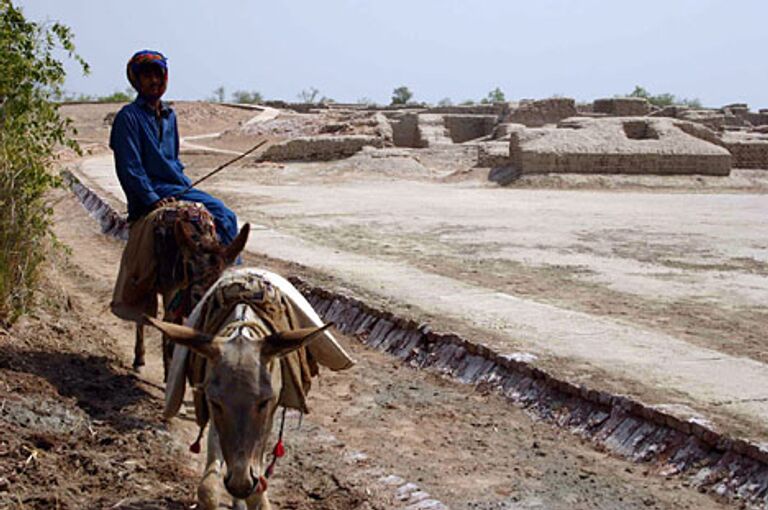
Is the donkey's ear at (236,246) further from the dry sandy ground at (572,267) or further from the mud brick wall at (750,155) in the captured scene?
the mud brick wall at (750,155)

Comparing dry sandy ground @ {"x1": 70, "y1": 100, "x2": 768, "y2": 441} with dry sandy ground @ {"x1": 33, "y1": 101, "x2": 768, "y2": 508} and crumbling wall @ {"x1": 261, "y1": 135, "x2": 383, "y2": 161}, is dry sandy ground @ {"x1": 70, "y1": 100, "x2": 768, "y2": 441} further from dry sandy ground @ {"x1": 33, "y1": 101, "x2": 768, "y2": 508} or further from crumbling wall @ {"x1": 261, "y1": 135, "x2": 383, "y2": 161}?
crumbling wall @ {"x1": 261, "y1": 135, "x2": 383, "y2": 161}

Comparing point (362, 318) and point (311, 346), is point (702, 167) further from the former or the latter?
point (311, 346)

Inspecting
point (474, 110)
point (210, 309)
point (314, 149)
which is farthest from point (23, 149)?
point (474, 110)

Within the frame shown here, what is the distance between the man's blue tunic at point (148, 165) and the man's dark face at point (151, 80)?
0.09 meters

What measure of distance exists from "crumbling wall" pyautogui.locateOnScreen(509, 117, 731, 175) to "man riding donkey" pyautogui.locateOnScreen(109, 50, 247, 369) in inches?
710

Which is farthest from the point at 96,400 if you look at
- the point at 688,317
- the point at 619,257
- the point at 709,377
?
the point at 619,257

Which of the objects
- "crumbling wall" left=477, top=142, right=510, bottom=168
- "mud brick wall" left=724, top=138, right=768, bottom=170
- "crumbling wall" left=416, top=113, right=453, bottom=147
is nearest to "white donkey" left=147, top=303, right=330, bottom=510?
"crumbling wall" left=477, top=142, right=510, bottom=168

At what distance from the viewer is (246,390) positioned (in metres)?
3.48

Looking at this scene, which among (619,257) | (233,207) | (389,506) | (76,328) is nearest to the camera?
(389,506)

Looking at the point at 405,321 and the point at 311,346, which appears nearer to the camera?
the point at 311,346

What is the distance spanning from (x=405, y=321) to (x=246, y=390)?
14.6ft

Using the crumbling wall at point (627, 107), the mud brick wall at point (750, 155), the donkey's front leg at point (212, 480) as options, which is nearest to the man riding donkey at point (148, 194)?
the donkey's front leg at point (212, 480)

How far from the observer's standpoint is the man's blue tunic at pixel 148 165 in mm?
6207

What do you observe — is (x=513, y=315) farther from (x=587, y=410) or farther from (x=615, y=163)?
(x=615, y=163)
